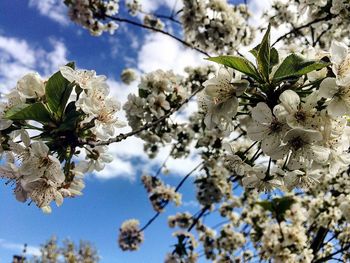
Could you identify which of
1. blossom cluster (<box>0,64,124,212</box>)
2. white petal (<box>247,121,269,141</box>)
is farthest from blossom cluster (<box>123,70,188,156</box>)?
white petal (<box>247,121,269,141</box>)

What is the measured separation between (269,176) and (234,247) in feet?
18.4

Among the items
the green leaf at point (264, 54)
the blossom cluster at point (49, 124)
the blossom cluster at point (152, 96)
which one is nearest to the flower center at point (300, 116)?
the green leaf at point (264, 54)

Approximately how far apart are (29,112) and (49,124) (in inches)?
4.2

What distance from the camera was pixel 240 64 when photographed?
1312mm

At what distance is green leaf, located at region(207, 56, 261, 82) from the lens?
1297 mm

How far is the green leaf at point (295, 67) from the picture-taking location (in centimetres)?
124

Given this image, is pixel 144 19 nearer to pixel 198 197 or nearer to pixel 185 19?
pixel 185 19

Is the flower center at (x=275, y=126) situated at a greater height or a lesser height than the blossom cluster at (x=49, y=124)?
lesser

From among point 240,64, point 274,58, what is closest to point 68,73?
point 240,64

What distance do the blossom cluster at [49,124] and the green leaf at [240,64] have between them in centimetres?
55

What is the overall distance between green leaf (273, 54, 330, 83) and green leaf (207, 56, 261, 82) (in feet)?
0.24

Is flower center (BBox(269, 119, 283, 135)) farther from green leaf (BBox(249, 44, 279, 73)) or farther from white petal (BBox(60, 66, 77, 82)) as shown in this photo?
white petal (BBox(60, 66, 77, 82))

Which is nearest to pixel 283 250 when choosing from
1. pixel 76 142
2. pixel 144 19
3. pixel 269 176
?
pixel 269 176

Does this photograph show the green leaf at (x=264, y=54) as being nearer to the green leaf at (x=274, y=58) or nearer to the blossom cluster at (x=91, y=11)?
the green leaf at (x=274, y=58)
